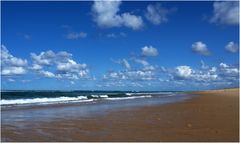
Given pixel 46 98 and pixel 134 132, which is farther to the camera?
pixel 46 98

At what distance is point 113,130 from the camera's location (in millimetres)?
9758

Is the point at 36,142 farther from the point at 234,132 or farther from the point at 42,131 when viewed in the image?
the point at 234,132

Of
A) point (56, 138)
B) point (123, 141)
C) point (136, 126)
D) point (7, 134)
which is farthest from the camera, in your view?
point (136, 126)

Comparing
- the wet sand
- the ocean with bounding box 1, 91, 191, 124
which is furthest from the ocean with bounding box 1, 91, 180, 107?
the wet sand

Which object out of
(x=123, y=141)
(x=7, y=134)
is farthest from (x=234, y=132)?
(x=7, y=134)

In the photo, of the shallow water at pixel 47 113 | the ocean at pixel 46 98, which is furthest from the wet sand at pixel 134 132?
the ocean at pixel 46 98

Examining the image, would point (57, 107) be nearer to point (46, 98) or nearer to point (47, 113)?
point (47, 113)

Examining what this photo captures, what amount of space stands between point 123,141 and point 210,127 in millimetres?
3264

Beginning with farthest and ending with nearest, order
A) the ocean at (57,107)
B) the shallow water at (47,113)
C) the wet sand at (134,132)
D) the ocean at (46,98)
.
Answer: the ocean at (46,98), the ocean at (57,107), the shallow water at (47,113), the wet sand at (134,132)

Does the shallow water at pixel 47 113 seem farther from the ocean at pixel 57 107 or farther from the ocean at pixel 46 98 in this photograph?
the ocean at pixel 46 98

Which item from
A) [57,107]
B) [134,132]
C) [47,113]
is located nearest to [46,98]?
[57,107]

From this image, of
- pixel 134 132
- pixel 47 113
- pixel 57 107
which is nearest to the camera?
pixel 134 132

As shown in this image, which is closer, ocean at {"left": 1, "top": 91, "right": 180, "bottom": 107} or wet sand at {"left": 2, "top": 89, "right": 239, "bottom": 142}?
wet sand at {"left": 2, "top": 89, "right": 239, "bottom": 142}

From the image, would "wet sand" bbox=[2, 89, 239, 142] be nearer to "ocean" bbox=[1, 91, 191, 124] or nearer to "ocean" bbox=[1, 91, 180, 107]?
"ocean" bbox=[1, 91, 191, 124]
